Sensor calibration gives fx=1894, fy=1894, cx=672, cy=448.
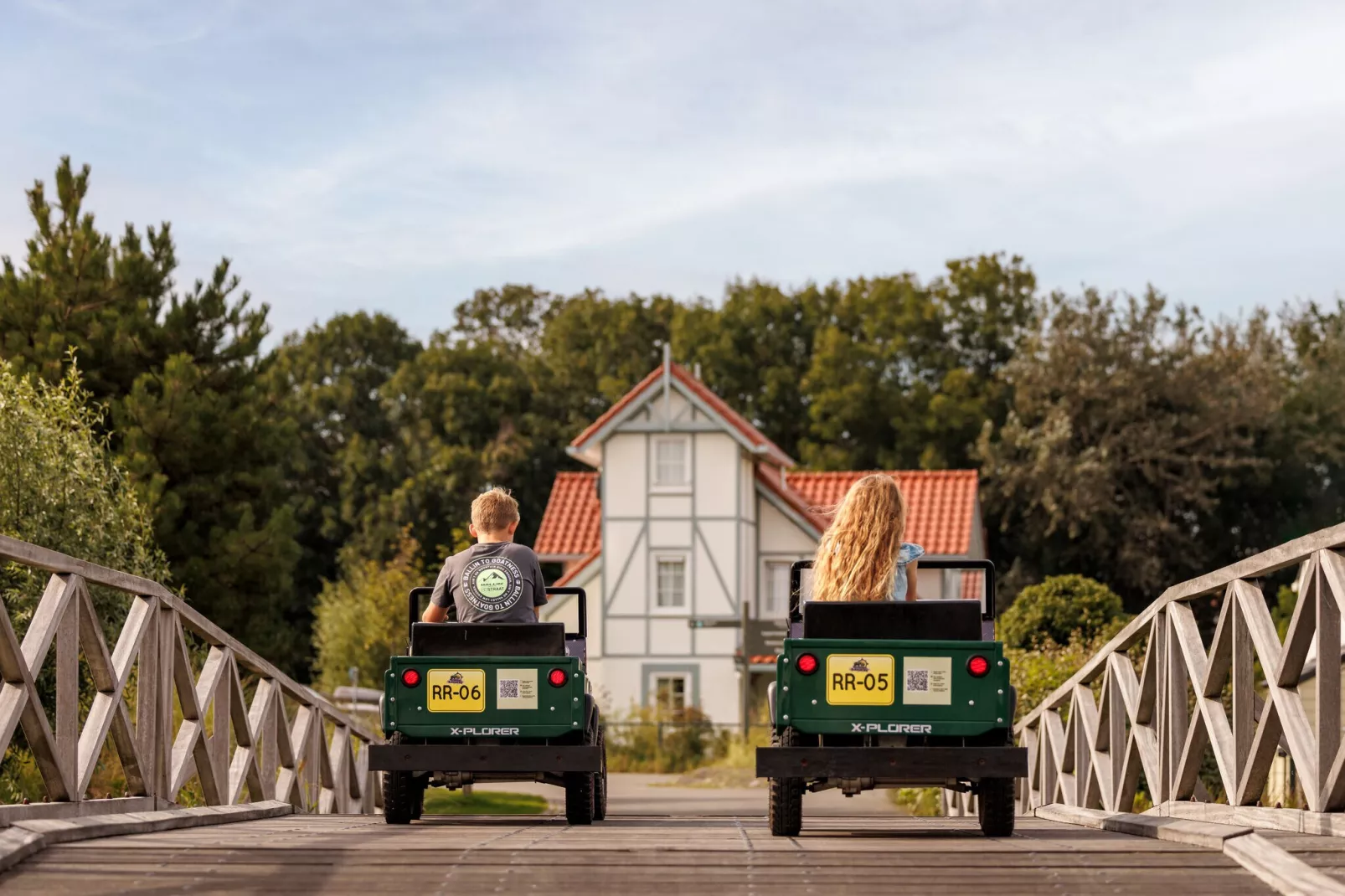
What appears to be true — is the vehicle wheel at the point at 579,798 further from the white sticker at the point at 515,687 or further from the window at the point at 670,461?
the window at the point at 670,461

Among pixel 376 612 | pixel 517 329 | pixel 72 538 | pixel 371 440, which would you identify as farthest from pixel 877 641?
pixel 517 329

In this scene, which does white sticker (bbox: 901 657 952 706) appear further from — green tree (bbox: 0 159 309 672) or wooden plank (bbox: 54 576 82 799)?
green tree (bbox: 0 159 309 672)

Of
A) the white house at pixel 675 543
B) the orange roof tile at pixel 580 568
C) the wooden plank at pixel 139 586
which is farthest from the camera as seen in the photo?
the orange roof tile at pixel 580 568

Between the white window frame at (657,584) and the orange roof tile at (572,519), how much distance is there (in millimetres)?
2730

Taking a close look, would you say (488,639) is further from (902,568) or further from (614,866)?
(614,866)

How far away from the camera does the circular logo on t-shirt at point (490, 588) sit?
31.8 ft

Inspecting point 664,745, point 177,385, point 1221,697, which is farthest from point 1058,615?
point 1221,697

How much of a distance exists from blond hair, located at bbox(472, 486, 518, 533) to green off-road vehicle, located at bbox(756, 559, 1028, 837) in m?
A: 1.84

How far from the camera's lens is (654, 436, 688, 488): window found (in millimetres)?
40875

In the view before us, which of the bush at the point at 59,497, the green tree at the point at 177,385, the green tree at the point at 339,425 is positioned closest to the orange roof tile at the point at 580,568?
the green tree at the point at 177,385

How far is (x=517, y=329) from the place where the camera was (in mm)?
66250

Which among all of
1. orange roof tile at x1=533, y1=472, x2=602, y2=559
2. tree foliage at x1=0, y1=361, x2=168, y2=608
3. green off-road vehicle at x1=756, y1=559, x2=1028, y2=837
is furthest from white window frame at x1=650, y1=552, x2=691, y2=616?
green off-road vehicle at x1=756, y1=559, x2=1028, y2=837

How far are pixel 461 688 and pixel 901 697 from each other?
8.11 ft

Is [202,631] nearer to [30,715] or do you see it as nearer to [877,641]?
[30,715]
